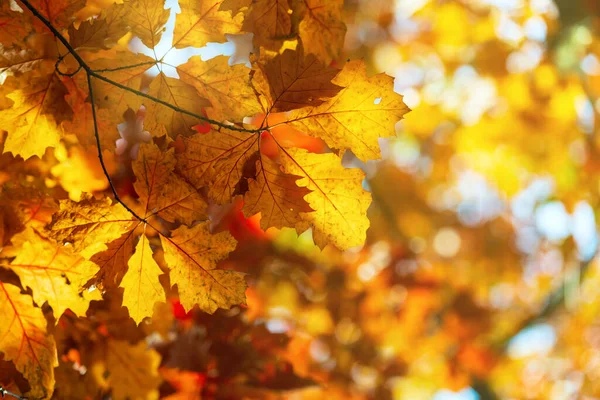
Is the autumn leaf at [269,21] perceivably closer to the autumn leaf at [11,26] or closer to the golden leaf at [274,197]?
the golden leaf at [274,197]

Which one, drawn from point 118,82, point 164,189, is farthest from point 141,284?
point 118,82

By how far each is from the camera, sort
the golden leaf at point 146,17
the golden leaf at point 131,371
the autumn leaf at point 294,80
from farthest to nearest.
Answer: the golden leaf at point 131,371 < the golden leaf at point 146,17 < the autumn leaf at point 294,80

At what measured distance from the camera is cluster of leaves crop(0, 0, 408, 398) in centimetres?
75

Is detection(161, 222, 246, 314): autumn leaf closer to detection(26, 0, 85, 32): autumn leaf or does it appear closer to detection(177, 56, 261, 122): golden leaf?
detection(177, 56, 261, 122): golden leaf

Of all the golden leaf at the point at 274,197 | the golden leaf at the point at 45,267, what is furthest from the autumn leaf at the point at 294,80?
the golden leaf at the point at 45,267

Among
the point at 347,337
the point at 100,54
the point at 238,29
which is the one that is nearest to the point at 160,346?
the point at 100,54

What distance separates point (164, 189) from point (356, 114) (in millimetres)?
336

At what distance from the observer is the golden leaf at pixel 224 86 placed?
0.81 metres

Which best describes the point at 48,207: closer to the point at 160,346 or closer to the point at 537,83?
the point at 160,346

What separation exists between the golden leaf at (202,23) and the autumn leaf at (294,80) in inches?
5.9

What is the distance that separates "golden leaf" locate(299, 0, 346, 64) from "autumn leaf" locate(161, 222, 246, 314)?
0.34m

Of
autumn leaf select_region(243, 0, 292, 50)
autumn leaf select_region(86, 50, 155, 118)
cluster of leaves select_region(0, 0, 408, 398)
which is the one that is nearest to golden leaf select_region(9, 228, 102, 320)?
cluster of leaves select_region(0, 0, 408, 398)

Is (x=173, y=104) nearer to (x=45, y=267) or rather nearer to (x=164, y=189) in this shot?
(x=164, y=189)

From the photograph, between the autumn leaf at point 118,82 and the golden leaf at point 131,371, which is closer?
the autumn leaf at point 118,82
